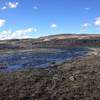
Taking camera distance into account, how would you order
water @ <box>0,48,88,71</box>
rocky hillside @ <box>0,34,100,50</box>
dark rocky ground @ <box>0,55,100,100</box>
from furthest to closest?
rocky hillside @ <box>0,34,100,50</box>, water @ <box>0,48,88,71</box>, dark rocky ground @ <box>0,55,100,100</box>

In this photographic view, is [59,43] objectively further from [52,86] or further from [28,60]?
[52,86]

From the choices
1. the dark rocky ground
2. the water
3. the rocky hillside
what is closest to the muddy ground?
the dark rocky ground

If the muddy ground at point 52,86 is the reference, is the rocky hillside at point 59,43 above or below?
above


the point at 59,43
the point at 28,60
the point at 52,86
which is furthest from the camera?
the point at 59,43

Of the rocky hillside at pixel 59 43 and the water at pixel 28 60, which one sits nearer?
the water at pixel 28 60

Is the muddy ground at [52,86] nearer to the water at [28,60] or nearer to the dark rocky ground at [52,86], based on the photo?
the dark rocky ground at [52,86]

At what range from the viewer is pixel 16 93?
1678 cm

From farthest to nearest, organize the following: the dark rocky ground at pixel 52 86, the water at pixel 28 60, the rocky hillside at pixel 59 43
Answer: the rocky hillside at pixel 59 43, the water at pixel 28 60, the dark rocky ground at pixel 52 86

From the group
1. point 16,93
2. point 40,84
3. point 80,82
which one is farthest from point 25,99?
point 80,82

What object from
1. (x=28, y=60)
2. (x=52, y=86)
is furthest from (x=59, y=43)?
(x=52, y=86)

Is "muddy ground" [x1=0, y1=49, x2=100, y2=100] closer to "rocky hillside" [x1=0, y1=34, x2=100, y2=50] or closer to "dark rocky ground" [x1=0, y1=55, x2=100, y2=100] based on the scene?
"dark rocky ground" [x1=0, y1=55, x2=100, y2=100]

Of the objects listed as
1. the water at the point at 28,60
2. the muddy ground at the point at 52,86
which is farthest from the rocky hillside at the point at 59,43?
the muddy ground at the point at 52,86

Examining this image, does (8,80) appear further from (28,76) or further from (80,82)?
(80,82)

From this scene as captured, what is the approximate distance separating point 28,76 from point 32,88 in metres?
4.07
